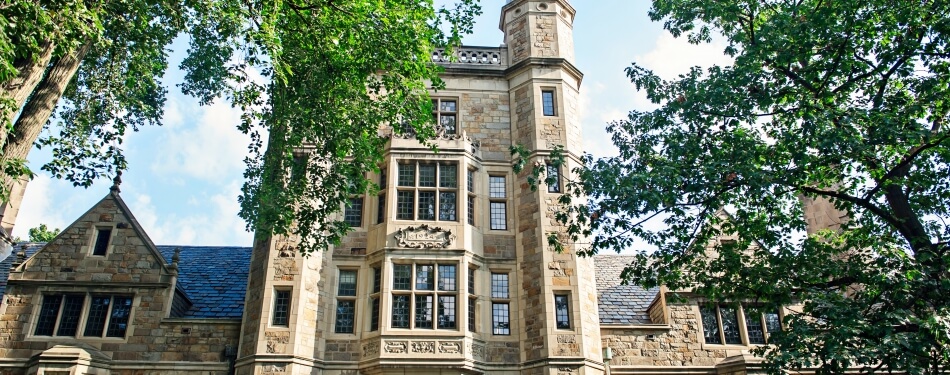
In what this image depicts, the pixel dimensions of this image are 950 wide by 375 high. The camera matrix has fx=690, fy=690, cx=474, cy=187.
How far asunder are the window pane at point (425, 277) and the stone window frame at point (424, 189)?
128cm

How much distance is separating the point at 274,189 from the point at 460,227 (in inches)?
181

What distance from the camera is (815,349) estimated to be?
34.6 feet

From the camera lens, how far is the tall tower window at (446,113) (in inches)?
758

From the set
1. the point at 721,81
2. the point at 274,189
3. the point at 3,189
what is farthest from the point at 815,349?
the point at 3,189

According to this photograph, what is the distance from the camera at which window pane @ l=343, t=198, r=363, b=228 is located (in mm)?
17656

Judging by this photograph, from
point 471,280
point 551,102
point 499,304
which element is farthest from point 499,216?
point 551,102

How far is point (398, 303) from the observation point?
16078mm

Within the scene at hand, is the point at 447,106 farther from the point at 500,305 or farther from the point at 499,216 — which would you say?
the point at 500,305

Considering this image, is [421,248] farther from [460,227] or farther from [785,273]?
[785,273]

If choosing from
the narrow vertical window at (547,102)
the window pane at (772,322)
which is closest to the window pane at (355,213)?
the narrow vertical window at (547,102)

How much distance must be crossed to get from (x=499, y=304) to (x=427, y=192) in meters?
3.37

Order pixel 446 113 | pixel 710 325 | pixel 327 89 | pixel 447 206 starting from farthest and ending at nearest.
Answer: pixel 446 113
pixel 447 206
pixel 710 325
pixel 327 89

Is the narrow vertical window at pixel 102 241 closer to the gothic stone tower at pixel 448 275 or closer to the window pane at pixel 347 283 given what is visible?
the gothic stone tower at pixel 448 275

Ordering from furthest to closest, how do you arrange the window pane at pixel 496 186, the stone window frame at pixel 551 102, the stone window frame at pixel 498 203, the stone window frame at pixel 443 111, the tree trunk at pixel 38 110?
the stone window frame at pixel 443 111 → the stone window frame at pixel 551 102 → the window pane at pixel 496 186 → the stone window frame at pixel 498 203 → the tree trunk at pixel 38 110
